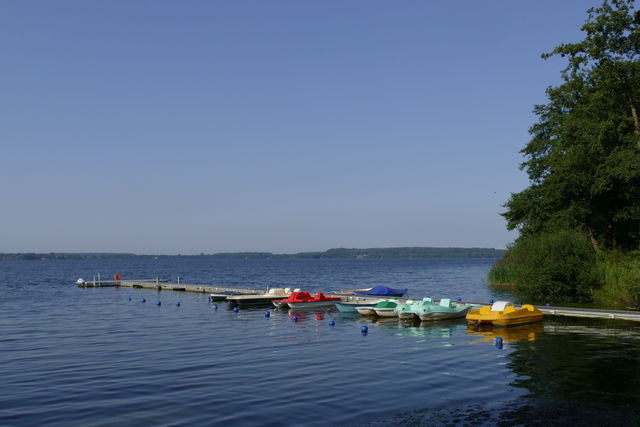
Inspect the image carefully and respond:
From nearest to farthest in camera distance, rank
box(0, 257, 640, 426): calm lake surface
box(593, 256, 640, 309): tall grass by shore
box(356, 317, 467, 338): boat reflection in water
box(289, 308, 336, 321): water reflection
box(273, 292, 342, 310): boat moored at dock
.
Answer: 1. box(0, 257, 640, 426): calm lake surface
2. box(356, 317, 467, 338): boat reflection in water
3. box(593, 256, 640, 309): tall grass by shore
4. box(289, 308, 336, 321): water reflection
5. box(273, 292, 342, 310): boat moored at dock

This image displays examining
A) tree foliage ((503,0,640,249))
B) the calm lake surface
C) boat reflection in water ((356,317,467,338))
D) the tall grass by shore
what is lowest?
boat reflection in water ((356,317,467,338))

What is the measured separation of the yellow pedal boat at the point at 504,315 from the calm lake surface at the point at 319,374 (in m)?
0.65

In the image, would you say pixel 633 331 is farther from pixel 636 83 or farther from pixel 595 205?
pixel 595 205

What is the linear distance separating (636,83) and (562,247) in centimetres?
1312

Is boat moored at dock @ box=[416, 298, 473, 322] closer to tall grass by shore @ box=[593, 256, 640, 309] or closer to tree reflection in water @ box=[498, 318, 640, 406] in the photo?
tree reflection in water @ box=[498, 318, 640, 406]

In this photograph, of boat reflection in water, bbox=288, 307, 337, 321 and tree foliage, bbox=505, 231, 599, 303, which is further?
tree foliage, bbox=505, 231, 599, 303

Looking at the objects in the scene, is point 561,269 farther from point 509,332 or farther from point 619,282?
point 509,332

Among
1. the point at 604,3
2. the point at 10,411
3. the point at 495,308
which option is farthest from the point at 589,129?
the point at 10,411

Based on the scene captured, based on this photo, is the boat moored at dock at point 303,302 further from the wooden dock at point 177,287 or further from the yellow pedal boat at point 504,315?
the yellow pedal boat at point 504,315

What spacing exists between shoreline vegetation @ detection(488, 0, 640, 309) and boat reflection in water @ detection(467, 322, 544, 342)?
10.00 meters

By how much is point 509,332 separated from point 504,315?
132cm

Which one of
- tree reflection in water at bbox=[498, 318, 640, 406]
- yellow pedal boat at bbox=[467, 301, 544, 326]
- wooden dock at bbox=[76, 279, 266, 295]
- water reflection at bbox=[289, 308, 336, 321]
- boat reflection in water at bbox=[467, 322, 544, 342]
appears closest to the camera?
tree reflection in water at bbox=[498, 318, 640, 406]

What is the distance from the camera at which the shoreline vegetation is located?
40.5 metres

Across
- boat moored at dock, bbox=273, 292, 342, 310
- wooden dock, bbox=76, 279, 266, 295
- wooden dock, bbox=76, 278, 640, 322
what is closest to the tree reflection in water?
wooden dock, bbox=76, 278, 640, 322
